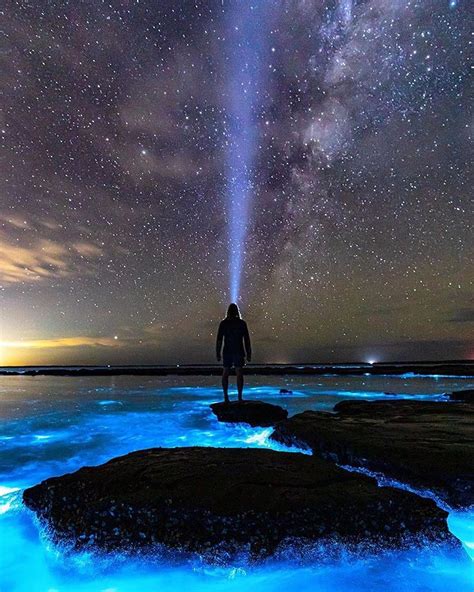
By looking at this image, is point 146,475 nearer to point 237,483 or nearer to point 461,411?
point 237,483

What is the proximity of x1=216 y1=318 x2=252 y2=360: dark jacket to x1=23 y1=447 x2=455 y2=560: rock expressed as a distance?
5.47 m

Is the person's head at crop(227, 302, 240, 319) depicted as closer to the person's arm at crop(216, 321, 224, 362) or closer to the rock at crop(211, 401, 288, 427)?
the person's arm at crop(216, 321, 224, 362)

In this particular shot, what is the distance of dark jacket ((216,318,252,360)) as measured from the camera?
29.2ft

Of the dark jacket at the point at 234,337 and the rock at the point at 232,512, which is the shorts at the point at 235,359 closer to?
the dark jacket at the point at 234,337

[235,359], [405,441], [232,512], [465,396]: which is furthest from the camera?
[465,396]

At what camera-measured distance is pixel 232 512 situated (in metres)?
2.77

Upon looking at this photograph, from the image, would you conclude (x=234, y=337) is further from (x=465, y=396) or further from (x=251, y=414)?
(x=465, y=396)

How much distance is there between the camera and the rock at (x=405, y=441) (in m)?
3.66

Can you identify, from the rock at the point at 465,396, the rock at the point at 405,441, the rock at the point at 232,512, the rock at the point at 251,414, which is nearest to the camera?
the rock at the point at 232,512

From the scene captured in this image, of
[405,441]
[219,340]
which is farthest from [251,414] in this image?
[405,441]

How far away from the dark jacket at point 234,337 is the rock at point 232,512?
5470mm

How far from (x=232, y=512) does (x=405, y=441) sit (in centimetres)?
296

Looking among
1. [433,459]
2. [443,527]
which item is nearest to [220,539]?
[443,527]

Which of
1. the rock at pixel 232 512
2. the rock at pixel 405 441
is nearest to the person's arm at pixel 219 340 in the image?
the rock at pixel 405 441
